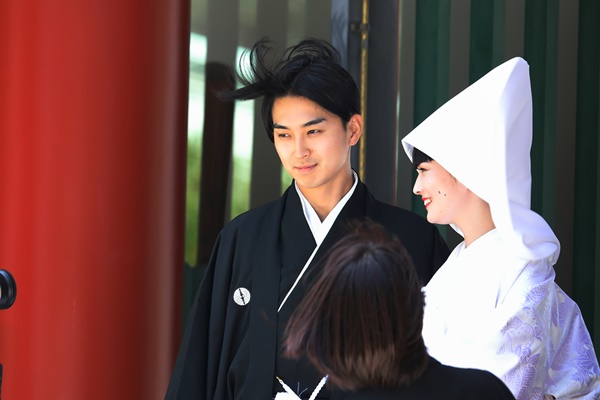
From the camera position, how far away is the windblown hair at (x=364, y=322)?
183 cm

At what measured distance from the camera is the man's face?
3279 mm

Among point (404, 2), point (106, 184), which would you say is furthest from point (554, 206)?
point (106, 184)

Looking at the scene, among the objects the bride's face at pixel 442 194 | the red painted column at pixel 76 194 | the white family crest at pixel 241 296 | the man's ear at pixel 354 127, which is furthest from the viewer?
the red painted column at pixel 76 194

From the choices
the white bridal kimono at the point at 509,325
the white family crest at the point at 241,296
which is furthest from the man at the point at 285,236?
the white bridal kimono at the point at 509,325

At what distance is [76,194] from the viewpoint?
12.1 ft

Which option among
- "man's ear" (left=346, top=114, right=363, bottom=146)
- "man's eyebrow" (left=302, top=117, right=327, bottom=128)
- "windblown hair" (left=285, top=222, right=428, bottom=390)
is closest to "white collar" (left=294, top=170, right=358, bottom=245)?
"man's ear" (left=346, top=114, right=363, bottom=146)

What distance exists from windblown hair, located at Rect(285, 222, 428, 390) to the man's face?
1.40 meters

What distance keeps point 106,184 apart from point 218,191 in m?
1.07

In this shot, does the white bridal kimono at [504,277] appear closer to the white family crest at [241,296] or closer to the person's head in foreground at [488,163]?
the person's head in foreground at [488,163]

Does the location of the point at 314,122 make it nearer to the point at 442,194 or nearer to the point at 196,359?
the point at 442,194

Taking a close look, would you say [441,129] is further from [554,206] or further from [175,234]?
[554,206]

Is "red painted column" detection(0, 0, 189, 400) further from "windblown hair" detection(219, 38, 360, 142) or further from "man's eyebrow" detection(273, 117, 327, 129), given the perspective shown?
"man's eyebrow" detection(273, 117, 327, 129)

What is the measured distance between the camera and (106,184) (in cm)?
374

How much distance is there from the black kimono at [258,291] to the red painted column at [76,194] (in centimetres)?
52
